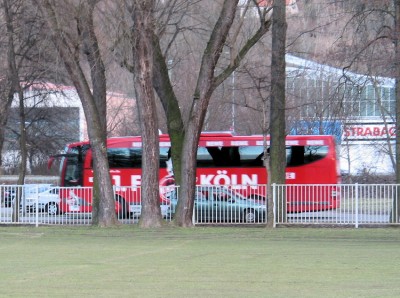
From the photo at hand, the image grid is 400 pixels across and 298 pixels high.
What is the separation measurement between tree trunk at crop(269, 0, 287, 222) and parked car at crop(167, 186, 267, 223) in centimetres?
108

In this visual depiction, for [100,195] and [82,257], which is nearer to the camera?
[82,257]

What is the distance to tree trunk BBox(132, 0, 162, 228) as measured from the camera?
84.1ft

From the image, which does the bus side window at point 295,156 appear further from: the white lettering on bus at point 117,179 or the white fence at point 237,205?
the white fence at point 237,205

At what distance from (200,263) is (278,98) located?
14.1m

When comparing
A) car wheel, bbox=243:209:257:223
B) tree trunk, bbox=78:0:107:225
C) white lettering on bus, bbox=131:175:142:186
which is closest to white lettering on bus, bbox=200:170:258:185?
white lettering on bus, bbox=131:175:142:186

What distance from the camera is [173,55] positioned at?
123 ft

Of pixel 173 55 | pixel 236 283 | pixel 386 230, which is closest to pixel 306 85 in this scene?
pixel 173 55

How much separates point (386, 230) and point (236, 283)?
1431 centimetres

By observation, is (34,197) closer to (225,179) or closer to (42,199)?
(42,199)

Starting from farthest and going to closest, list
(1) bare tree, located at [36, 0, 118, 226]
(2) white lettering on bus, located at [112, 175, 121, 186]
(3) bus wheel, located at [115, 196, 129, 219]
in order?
(2) white lettering on bus, located at [112, 175, 121, 186] → (3) bus wheel, located at [115, 196, 129, 219] → (1) bare tree, located at [36, 0, 118, 226]

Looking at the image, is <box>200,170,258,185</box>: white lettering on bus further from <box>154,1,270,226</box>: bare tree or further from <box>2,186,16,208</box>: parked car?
<box>2,186,16,208</box>: parked car

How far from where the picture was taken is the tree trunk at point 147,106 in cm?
2564

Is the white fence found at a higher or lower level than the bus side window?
lower

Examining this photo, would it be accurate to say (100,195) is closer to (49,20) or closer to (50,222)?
(50,222)
